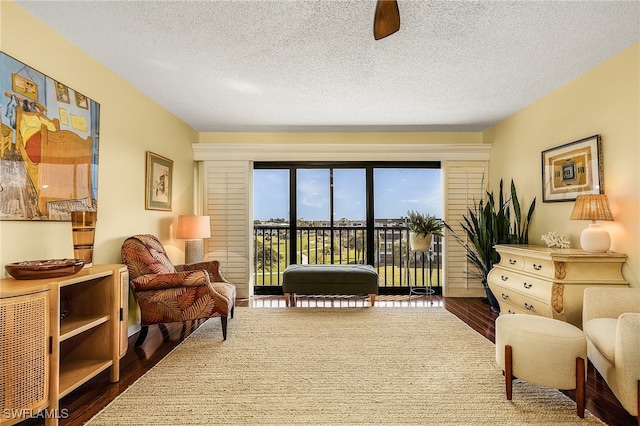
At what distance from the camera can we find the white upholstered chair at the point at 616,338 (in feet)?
5.31

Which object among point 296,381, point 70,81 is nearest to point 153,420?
point 296,381

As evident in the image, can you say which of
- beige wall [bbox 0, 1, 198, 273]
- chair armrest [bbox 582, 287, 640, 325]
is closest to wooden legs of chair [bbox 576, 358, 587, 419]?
chair armrest [bbox 582, 287, 640, 325]

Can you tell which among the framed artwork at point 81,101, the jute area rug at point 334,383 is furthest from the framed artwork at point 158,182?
the jute area rug at point 334,383

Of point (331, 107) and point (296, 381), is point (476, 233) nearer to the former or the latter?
point (331, 107)

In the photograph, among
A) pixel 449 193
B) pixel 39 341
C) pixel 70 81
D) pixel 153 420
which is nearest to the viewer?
pixel 39 341

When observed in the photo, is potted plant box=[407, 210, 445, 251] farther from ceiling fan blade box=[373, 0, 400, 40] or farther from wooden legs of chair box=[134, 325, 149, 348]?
wooden legs of chair box=[134, 325, 149, 348]

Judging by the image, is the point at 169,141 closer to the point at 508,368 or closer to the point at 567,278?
the point at 508,368

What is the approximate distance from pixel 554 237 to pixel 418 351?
1773 millimetres

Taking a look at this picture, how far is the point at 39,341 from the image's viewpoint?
62.8 inches

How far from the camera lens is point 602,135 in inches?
108

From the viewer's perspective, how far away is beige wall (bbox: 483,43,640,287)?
247 centimetres

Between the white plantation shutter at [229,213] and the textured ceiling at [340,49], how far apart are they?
1.12m

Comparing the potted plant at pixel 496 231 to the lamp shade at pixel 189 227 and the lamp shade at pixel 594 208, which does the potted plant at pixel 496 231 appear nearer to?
the lamp shade at pixel 594 208

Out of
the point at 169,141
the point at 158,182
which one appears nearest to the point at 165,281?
the point at 158,182
